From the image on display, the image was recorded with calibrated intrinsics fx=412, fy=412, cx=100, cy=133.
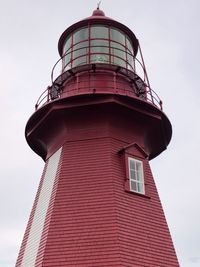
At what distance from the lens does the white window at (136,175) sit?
11.6m

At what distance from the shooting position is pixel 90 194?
1093 centimetres

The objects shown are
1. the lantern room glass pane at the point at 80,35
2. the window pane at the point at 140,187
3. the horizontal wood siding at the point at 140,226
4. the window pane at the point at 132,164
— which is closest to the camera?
the horizontal wood siding at the point at 140,226

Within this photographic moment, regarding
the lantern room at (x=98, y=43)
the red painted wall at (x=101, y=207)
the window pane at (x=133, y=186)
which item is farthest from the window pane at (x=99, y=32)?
the window pane at (x=133, y=186)

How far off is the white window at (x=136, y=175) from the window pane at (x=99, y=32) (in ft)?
14.5

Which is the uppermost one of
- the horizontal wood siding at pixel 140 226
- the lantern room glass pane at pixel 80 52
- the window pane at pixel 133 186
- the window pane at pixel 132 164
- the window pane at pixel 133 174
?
the lantern room glass pane at pixel 80 52

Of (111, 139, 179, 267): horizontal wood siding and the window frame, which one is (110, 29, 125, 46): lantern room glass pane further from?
the window frame

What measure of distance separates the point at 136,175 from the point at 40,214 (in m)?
2.94

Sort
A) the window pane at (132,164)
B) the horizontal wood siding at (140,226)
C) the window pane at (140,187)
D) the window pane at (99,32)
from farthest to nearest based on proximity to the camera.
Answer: the window pane at (99,32)
the window pane at (132,164)
the window pane at (140,187)
the horizontal wood siding at (140,226)

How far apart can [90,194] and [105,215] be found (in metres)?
0.79

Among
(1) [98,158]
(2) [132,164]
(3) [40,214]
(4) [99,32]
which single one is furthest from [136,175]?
(4) [99,32]

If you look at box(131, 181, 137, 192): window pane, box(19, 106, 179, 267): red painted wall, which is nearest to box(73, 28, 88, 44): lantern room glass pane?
box(19, 106, 179, 267): red painted wall

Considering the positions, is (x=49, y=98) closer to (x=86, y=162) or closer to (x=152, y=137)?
(x=86, y=162)

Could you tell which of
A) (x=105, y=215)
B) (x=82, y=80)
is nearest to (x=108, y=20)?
(x=82, y=80)

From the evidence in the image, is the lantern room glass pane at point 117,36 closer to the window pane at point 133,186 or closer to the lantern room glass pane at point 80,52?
the lantern room glass pane at point 80,52
